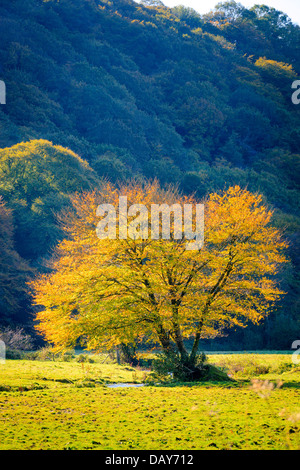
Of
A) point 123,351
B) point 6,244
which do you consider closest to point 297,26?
point 6,244

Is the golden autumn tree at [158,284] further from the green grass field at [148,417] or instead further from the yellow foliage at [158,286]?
the green grass field at [148,417]

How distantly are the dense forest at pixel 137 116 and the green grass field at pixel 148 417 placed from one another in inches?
1103

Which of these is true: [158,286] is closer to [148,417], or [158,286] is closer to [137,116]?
[148,417]

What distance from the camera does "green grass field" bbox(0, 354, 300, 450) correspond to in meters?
7.42

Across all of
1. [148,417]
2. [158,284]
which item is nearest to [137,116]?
[158,284]

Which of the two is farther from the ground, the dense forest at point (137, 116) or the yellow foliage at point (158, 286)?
the dense forest at point (137, 116)

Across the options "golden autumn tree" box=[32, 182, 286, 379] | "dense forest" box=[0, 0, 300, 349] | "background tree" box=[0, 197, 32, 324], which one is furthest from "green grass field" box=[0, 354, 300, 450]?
"dense forest" box=[0, 0, 300, 349]

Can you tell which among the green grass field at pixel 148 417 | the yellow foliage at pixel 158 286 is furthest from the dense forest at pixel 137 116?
the green grass field at pixel 148 417

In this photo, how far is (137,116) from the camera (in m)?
83.6

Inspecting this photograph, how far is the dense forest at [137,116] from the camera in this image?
154 feet

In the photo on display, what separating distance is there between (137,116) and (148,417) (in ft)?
256

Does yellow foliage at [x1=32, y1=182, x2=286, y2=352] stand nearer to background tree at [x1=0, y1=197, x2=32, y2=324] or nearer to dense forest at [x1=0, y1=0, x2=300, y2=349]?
background tree at [x1=0, y1=197, x2=32, y2=324]

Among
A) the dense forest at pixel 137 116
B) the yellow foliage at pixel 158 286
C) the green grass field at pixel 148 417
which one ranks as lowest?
the green grass field at pixel 148 417
